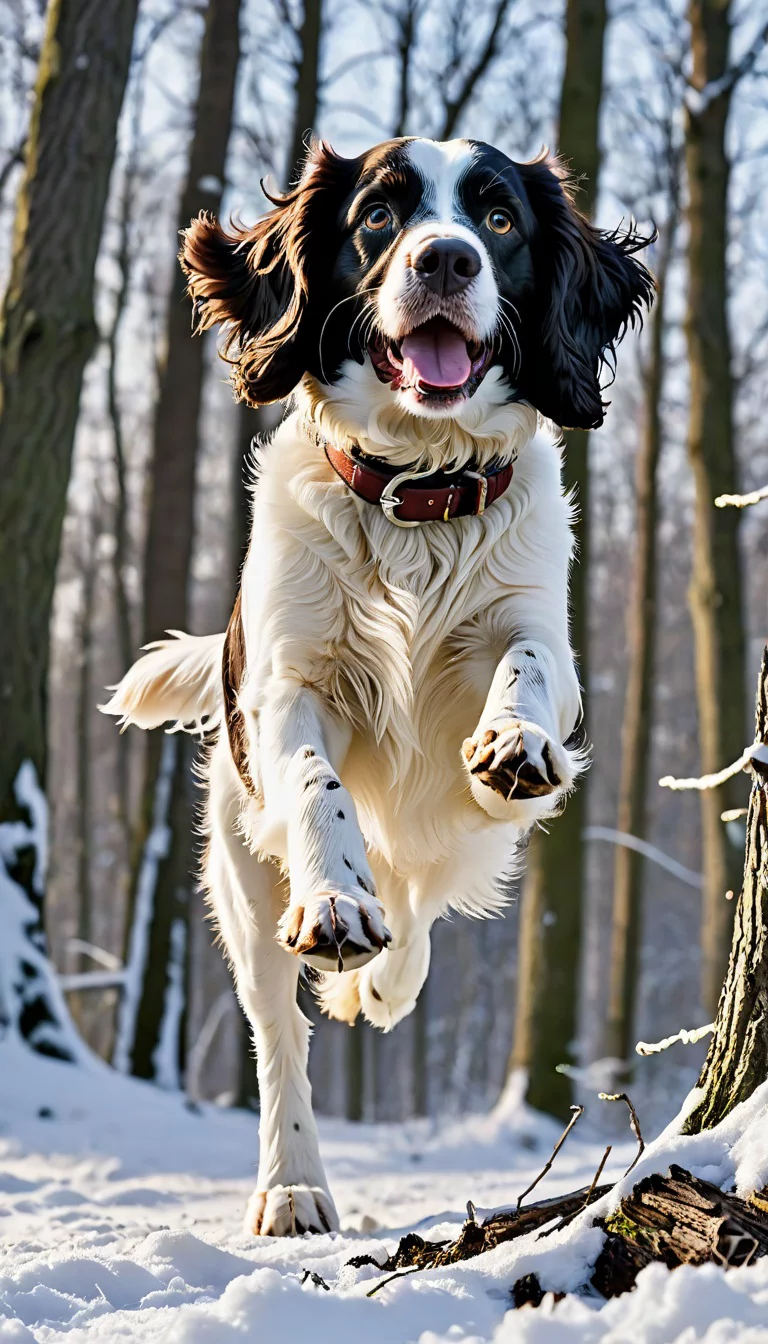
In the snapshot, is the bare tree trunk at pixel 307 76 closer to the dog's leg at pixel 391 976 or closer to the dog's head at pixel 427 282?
the dog's head at pixel 427 282

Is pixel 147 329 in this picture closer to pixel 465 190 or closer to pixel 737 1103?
pixel 465 190

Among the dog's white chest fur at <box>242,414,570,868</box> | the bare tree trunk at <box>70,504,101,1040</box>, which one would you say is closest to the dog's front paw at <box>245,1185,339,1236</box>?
the dog's white chest fur at <box>242,414,570,868</box>

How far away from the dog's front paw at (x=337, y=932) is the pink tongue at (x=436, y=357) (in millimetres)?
1359

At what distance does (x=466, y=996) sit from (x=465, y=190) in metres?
26.5

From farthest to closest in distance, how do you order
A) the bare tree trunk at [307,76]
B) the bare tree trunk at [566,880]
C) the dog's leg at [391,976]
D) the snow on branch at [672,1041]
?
the bare tree trunk at [307,76]
the bare tree trunk at [566,880]
the dog's leg at [391,976]
the snow on branch at [672,1041]

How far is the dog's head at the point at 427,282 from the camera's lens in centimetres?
354

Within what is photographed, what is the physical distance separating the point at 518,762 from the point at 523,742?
50 mm

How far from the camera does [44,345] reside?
7617 mm

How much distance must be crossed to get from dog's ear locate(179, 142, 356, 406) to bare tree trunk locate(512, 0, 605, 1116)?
567 cm

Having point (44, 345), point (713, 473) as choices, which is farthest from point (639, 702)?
point (44, 345)

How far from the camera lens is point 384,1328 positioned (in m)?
2.04

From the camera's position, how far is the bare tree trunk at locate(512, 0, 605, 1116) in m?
9.70

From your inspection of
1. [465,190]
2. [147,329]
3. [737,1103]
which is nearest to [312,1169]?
[737,1103]

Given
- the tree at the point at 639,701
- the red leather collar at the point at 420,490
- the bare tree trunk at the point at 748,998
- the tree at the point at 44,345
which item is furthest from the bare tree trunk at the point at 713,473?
the bare tree trunk at the point at 748,998
